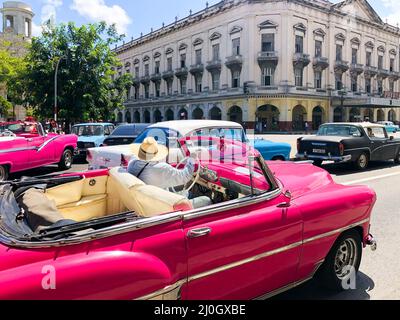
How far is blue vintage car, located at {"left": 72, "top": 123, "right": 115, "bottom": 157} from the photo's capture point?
1464cm

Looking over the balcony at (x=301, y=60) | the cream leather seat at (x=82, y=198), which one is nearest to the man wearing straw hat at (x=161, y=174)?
the cream leather seat at (x=82, y=198)

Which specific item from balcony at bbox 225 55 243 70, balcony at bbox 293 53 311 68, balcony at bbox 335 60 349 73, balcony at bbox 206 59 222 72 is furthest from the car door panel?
balcony at bbox 335 60 349 73

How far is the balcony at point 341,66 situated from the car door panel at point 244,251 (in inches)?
2065

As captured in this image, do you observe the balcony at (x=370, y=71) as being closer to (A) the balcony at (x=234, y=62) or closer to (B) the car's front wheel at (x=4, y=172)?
(A) the balcony at (x=234, y=62)

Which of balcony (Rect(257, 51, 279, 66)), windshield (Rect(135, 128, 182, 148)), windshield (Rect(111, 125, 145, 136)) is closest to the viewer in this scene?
windshield (Rect(135, 128, 182, 148))

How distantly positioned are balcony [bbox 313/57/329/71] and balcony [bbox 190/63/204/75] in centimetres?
1478

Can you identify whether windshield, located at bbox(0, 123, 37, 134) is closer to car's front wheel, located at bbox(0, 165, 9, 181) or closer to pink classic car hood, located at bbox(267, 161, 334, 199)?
car's front wheel, located at bbox(0, 165, 9, 181)

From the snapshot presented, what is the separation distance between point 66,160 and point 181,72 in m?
44.2

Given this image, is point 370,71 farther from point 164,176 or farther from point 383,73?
point 164,176

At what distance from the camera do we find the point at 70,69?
83.7ft

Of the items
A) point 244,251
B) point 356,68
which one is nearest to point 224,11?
point 356,68

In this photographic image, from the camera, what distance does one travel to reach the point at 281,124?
46.1m

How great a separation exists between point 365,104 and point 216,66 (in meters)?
21.0

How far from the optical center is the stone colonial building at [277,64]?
4581cm
